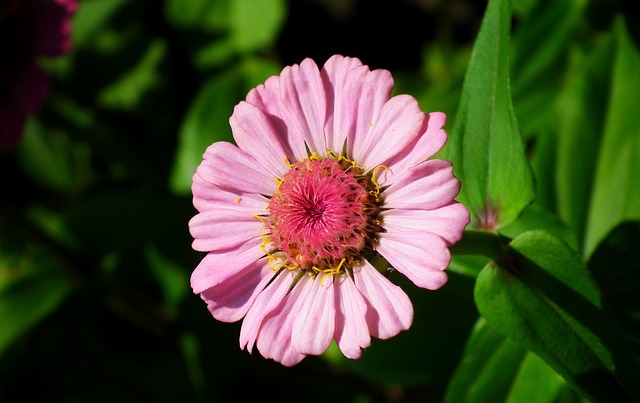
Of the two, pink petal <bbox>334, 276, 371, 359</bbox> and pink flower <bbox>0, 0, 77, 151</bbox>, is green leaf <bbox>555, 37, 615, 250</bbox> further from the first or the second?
pink flower <bbox>0, 0, 77, 151</bbox>

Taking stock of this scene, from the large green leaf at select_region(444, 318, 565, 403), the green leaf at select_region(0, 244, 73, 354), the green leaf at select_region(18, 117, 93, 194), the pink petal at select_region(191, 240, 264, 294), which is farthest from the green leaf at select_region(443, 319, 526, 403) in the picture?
the green leaf at select_region(18, 117, 93, 194)

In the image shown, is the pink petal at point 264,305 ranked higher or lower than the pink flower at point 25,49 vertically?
lower

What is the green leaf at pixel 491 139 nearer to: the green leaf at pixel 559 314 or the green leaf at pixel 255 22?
the green leaf at pixel 559 314

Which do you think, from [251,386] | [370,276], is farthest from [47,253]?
[370,276]

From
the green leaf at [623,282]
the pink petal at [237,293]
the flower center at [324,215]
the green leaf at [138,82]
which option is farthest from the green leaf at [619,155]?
the green leaf at [138,82]

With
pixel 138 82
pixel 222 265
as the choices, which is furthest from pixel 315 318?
pixel 138 82

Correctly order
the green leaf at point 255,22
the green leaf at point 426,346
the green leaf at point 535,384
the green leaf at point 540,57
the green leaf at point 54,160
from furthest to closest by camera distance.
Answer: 1. the green leaf at point 54,160
2. the green leaf at point 255,22
3. the green leaf at point 540,57
4. the green leaf at point 426,346
5. the green leaf at point 535,384

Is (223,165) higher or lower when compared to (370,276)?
higher

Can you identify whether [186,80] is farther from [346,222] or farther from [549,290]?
[549,290]
